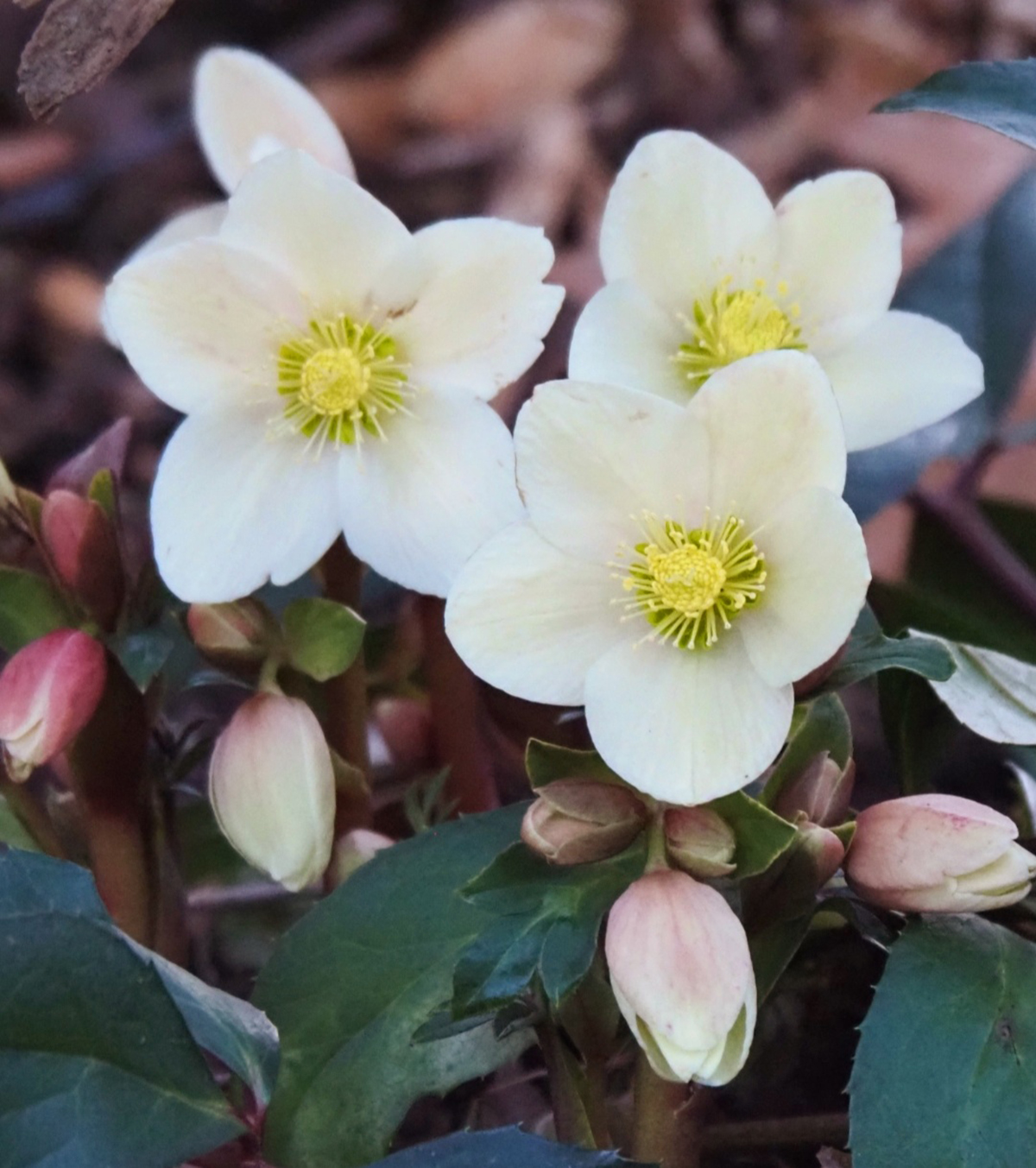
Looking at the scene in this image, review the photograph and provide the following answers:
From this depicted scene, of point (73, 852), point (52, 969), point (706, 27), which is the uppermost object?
point (52, 969)

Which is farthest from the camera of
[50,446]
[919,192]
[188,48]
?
[188,48]

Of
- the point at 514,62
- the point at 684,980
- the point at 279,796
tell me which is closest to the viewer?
the point at 684,980

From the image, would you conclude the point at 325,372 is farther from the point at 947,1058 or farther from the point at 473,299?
the point at 947,1058

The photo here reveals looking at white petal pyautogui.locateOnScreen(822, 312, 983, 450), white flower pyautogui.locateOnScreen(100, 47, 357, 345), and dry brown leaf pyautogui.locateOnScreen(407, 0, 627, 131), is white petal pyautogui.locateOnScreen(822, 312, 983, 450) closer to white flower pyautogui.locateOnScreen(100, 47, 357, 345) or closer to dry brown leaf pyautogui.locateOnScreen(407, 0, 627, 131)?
white flower pyautogui.locateOnScreen(100, 47, 357, 345)

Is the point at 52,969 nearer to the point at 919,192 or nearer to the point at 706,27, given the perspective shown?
the point at 919,192

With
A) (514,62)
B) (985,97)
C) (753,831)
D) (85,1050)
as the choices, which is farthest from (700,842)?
(514,62)

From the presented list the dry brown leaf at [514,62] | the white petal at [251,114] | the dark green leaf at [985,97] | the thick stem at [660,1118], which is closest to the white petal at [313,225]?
the white petal at [251,114]

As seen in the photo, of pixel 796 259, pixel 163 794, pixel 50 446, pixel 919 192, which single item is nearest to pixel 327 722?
pixel 163 794
